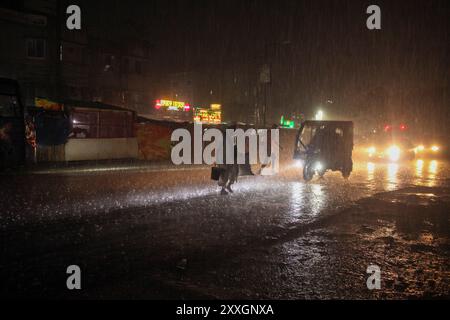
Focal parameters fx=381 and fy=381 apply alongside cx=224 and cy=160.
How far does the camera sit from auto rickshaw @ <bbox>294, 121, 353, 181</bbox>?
1461 centimetres

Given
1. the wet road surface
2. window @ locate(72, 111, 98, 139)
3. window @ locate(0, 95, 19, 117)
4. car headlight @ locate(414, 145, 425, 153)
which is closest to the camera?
the wet road surface

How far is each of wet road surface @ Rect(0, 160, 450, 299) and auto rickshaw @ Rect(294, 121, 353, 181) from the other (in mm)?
3034

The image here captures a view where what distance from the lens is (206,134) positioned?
90.0 ft

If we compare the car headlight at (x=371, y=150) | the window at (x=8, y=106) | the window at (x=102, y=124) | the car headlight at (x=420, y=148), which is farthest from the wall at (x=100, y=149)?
the car headlight at (x=420, y=148)

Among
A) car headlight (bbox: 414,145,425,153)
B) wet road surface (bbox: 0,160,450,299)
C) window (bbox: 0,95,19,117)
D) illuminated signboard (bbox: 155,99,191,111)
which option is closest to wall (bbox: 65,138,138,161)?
window (bbox: 0,95,19,117)

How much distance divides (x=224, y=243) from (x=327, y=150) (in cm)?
970

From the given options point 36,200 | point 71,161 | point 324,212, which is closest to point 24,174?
point 71,161

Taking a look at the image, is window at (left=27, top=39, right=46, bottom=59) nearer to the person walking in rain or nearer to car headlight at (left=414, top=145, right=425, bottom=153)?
the person walking in rain

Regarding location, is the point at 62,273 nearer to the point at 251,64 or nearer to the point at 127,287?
the point at 127,287

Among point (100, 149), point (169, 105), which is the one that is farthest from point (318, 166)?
point (169, 105)

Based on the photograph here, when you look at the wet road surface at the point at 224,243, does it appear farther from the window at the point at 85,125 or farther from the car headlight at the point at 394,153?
the car headlight at the point at 394,153

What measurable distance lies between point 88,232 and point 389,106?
63.5m
